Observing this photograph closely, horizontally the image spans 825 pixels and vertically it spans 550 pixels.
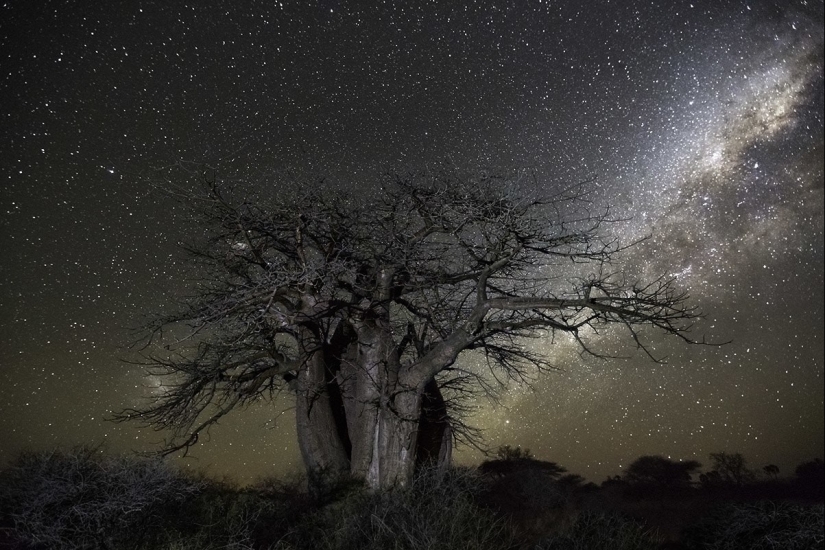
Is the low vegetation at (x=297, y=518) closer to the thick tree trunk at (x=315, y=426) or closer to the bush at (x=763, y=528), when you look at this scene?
the bush at (x=763, y=528)

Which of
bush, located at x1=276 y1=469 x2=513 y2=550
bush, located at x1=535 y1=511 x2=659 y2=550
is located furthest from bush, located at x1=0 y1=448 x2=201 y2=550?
bush, located at x1=535 y1=511 x2=659 y2=550

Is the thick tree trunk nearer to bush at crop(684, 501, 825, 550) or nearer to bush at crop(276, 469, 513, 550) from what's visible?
bush at crop(276, 469, 513, 550)

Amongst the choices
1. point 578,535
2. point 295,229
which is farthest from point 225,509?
point 578,535

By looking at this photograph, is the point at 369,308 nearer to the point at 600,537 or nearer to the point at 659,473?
the point at 600,537

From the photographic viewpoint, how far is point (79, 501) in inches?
237

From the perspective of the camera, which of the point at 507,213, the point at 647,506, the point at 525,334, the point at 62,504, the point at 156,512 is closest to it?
the point at 62,504

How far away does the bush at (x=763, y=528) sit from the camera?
805cm

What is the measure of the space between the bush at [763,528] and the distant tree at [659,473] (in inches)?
457

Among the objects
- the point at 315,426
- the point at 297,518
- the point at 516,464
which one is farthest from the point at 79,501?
the point at 516,464

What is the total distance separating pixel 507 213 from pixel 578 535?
400 centimetres

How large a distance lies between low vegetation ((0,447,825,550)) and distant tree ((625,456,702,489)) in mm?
10177

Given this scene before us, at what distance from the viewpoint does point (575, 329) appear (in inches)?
316

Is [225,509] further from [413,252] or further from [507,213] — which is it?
[507,213]

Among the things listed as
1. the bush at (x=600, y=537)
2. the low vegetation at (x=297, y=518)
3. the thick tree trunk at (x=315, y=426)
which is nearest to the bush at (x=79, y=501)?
the low vegetation at (x=297, y=518)
